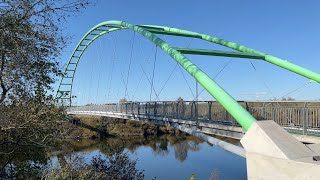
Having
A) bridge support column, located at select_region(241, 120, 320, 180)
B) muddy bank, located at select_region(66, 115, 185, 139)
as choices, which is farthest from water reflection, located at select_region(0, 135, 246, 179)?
muddy bank, located at select_region(66, 115, 185, 139)

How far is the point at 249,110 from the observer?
42.4 feet

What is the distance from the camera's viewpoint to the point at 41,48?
8.02 meters

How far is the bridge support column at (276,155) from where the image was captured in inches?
164

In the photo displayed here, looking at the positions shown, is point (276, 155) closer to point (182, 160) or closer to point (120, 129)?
point (182, 160)

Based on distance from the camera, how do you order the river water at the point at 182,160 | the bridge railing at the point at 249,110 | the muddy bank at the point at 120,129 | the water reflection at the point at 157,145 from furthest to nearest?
the muddy bank at the point at 120,129, the water reflection at the point at 157,145, the river water at the point at 182,160, the bridge railing at the point at 249,110

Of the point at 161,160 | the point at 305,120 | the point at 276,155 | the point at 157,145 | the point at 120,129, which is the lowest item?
the point at 161,160

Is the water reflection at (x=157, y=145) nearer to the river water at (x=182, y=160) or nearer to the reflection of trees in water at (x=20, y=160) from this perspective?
the river water at (x=182, y=160)

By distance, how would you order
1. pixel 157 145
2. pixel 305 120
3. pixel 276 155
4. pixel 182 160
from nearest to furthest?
pixel 276 155 < pixel 305 120 < pixel 182 160 < pixel 157 145

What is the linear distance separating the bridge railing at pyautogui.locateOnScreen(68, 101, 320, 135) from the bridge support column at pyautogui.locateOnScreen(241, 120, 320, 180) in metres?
6.36

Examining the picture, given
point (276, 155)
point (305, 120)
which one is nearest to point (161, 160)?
point (305, 120)

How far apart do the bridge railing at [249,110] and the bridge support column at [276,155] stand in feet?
20.9

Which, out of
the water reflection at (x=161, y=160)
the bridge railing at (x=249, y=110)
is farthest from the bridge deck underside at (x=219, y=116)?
the water reflection at (x=161, y=160)

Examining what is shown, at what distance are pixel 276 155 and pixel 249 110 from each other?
873 centimetres

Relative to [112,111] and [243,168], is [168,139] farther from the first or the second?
[243,168]
